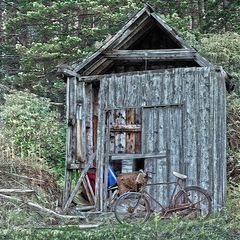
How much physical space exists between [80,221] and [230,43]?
983cm

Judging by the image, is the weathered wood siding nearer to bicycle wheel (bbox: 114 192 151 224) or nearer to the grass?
bicycle wheel (bbox: 114 192 151 224)

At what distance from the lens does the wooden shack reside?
11273mm

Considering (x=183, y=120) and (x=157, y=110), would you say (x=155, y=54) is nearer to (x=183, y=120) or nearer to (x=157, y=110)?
(x=157, y=110)

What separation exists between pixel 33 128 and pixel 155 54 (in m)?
6.99

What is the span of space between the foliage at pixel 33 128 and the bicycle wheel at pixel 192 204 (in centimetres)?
633

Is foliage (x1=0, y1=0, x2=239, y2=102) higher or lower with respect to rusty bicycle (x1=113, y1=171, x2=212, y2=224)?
higher

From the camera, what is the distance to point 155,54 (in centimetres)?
1166

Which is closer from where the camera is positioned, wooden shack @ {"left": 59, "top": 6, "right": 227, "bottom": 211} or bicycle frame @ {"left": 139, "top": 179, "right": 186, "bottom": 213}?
bicycle frame @ {"left": 139, "top": 179, "right": 186, "bottom": 213}

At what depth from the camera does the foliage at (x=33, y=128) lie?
16.5m

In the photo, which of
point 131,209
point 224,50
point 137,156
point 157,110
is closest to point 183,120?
point 157,110

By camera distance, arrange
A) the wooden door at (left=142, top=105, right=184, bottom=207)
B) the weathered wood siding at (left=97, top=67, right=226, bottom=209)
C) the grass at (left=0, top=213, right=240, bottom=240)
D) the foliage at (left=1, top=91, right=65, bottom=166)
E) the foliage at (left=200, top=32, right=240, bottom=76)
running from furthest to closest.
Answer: the foliage at (left=200, top=32, right=240, bottom=76)
the foliage at (left=1, top=91, right=65, bottom=166)
the wooden door at (left=142, top=105, right=184, bottom=207)
the weathered wood siding at (left=97, top=67, right=226, bottom=209)
the grass at (left=0, top=213, right=240, bottom=240)

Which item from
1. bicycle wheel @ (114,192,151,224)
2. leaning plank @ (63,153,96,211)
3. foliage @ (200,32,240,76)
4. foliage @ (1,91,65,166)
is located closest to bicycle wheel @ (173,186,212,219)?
bicycle wheel @ (114,192,151,224)

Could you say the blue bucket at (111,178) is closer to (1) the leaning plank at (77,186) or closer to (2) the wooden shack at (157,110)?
(2) the wooden shack at (157,110)

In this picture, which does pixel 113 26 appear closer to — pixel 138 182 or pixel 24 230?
pixel 138 182
